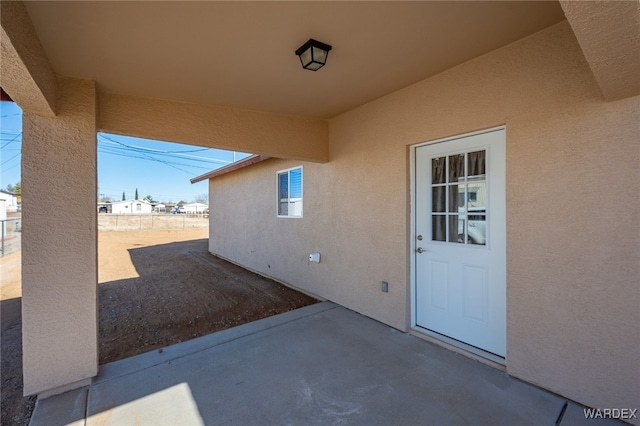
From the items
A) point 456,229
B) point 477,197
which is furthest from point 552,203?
point 456,229

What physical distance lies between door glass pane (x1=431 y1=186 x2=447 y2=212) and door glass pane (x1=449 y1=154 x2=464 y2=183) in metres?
0.16

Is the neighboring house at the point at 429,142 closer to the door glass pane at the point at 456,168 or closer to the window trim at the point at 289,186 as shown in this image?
the door glass pane at the point at 456,168

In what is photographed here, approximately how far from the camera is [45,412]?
7.24 feet

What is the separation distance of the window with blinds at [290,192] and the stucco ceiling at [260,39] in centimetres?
262

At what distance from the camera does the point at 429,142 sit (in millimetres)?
3305

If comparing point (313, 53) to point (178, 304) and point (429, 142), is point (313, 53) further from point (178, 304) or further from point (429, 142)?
point (178, 304)

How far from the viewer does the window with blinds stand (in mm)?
5707

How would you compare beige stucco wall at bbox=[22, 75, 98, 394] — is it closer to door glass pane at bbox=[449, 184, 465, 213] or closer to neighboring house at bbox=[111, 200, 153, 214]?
door glass pane at bbox=[449, 184, 465, 213]

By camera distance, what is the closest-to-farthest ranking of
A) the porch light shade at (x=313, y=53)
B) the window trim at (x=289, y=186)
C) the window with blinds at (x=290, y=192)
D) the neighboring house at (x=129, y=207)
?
the porch light shade at (x=313, y=53)
the window trim at (x=289, y=186)
the window with blinds at (x=290, y=192)
the neighboring house at (x=129, y=207)

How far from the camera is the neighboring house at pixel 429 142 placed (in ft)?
6.51

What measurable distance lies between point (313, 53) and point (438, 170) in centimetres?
191

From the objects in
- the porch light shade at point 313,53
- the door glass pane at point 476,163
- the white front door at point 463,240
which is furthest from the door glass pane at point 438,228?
the porch light shade at point 313,53

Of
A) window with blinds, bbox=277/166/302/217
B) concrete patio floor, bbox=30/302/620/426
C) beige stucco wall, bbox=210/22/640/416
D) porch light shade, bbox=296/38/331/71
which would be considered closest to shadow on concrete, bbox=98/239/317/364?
concrete patio floor, bbox=30/302/620/426

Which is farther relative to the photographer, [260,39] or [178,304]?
[178,304]
